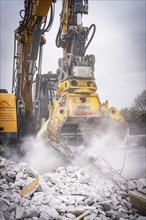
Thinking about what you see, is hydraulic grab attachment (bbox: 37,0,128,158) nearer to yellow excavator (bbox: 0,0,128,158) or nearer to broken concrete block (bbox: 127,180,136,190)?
yellow excavator (bbox: 0,0,128,158)

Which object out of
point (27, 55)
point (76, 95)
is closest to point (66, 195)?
point (76, 95)

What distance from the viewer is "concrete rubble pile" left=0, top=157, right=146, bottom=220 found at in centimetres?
293

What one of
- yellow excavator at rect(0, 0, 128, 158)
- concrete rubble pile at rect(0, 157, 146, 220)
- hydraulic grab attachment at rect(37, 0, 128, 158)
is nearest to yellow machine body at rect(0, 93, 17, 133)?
yellow excavator at rect(0, 0, 128, 158)

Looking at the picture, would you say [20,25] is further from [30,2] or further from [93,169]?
[93,169]

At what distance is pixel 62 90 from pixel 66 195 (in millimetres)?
1869

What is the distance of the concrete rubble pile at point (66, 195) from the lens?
9.62ft

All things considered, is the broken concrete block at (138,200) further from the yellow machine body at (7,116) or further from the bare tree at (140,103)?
the bare tree at (140,103)

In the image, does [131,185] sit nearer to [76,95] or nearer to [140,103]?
[76,95]

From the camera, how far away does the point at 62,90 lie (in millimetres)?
4426

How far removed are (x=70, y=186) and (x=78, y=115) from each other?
117cm

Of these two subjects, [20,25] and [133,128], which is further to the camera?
[133,128]

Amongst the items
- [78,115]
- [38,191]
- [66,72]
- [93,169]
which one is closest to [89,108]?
[78,115]

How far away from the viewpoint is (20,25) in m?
5.01

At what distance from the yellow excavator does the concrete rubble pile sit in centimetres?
48
